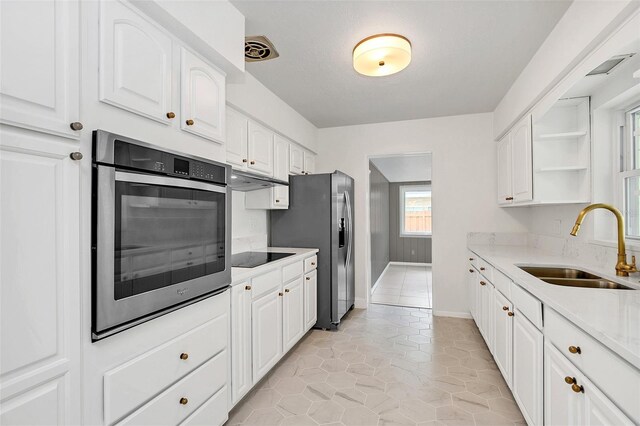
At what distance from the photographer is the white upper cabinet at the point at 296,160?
348cm

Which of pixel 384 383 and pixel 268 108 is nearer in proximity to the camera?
pixel 384 383

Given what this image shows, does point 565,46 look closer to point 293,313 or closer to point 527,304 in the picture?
point 527,304

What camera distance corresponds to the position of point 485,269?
2730mm

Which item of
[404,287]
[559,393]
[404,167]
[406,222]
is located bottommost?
[404,287]

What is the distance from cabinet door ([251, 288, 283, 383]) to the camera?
2.14 m

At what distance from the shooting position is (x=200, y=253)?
1550 millimetres

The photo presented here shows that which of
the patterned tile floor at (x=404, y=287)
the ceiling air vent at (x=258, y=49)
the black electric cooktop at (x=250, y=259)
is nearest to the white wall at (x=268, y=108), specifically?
the ceiling air vent at (x=258, y=49)

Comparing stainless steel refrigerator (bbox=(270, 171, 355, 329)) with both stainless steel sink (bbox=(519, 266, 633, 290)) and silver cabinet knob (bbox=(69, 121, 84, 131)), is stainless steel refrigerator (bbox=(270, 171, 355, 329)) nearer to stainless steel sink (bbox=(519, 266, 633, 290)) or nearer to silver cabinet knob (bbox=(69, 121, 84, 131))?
stainless steel sink (bbox=(519, 266, 633, 290))

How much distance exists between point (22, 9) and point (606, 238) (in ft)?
10.5

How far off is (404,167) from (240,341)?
5.11 m

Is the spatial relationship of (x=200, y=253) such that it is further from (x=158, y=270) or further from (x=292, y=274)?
(x=292, y=274)

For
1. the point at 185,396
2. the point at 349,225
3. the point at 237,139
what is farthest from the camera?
the point at 349,225

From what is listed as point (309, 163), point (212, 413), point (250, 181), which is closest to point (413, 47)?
point (250, 181)

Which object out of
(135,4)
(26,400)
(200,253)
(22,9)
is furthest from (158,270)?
(135,4)
